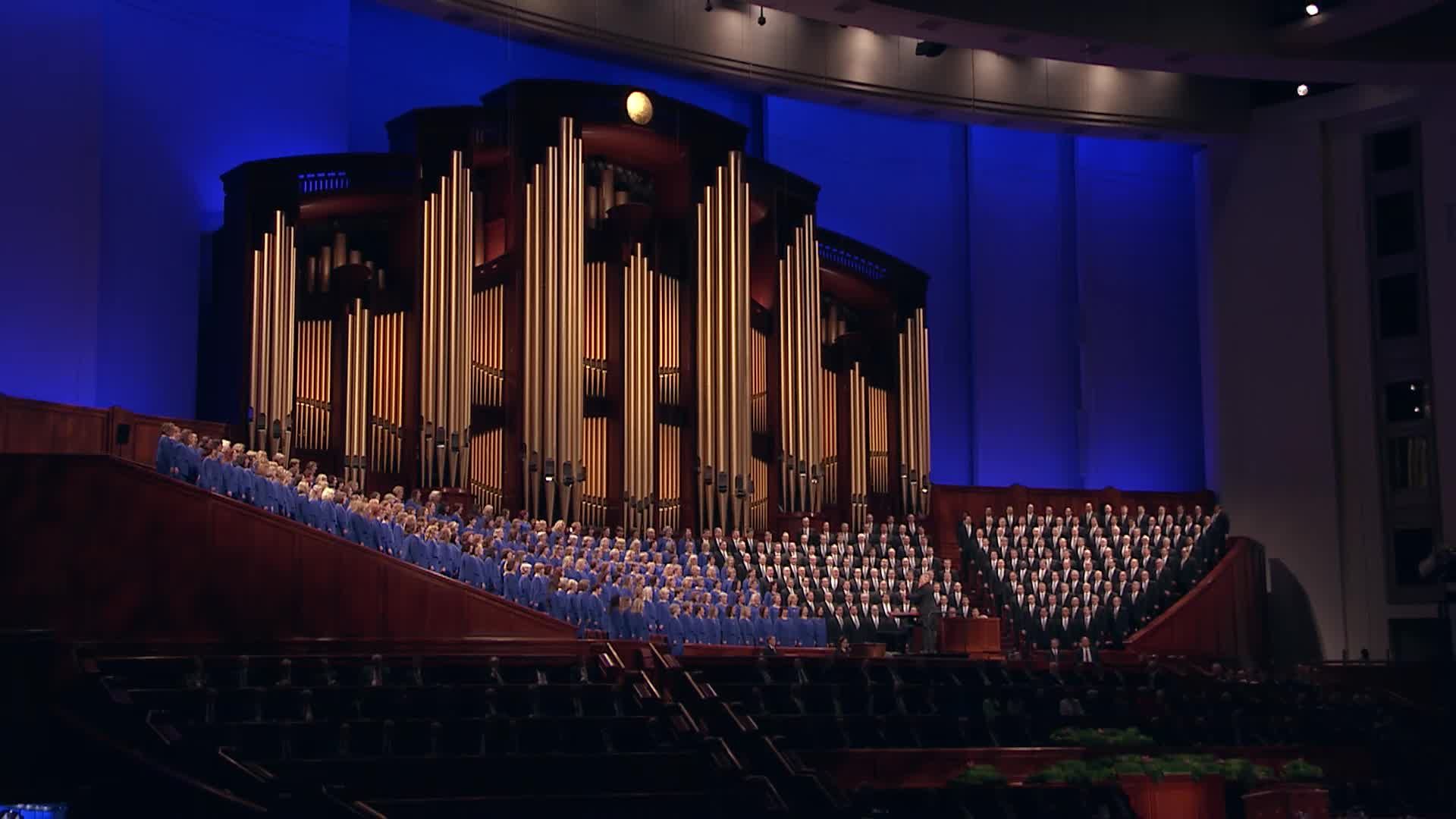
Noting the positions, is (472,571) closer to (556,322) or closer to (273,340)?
(273,340)

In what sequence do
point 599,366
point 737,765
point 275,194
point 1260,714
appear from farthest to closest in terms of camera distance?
point 599,366 → point 275,194 → point 1260,714 → point 737,765

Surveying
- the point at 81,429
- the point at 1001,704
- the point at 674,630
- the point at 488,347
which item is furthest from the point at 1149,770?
the point at 81,429

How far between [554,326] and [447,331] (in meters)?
1.09

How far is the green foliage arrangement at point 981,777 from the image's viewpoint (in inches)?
374

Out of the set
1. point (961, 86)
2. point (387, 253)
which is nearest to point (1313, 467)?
point (961, 86)

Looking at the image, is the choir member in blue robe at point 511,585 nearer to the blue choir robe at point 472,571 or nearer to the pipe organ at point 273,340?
the blue choir robe at point 472,571

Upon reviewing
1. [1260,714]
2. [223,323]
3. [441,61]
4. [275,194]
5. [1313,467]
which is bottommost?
[1260,714]

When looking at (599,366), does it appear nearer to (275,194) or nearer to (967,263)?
(275,194)

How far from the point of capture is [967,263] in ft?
68.7

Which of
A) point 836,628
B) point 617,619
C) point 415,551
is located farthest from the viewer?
point 836,628

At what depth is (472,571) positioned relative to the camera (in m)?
12.2

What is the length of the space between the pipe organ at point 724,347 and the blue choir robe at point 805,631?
2.91 meters

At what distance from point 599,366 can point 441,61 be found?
4.08 m

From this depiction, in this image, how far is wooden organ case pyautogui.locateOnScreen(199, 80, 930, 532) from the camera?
1514 cm
